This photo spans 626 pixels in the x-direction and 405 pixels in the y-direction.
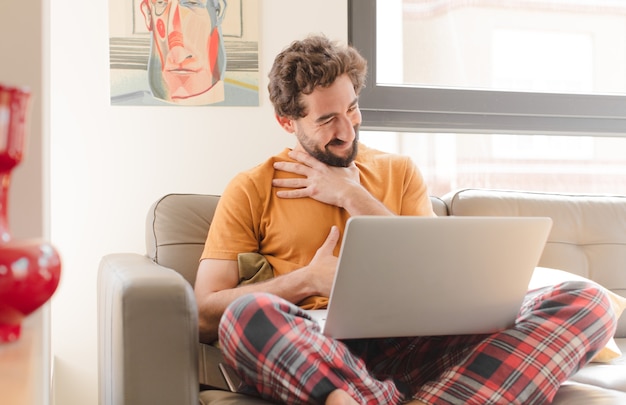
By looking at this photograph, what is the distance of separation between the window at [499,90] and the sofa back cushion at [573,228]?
46 centimetres

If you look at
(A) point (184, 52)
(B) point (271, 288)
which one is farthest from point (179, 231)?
(A) point (184, 52)

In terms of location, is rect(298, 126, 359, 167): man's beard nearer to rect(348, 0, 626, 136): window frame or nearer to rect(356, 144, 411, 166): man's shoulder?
rect(356, 144, 411, 166): man's shoulder

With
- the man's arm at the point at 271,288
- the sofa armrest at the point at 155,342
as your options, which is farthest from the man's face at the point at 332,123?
the sofa armrest at the point at 155,342

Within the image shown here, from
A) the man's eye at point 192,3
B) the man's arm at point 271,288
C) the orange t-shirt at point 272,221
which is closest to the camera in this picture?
the man's arm at point 271,288

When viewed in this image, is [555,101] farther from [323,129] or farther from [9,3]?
[9,3]

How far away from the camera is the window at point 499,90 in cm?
277

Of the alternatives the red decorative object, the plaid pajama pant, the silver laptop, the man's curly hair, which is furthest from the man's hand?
the red decorative object

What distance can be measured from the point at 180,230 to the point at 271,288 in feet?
1.20

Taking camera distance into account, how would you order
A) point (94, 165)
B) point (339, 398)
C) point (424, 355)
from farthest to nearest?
point (94, 165) < point (424, 355) < point (339, 398)

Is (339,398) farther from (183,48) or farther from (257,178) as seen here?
(183,48)

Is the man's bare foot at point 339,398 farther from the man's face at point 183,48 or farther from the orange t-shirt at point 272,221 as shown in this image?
the man's face at point 183,48

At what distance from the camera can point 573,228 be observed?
2.38m

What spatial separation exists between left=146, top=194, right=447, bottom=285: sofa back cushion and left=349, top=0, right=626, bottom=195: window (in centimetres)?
83

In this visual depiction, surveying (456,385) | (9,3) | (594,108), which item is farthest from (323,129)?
(594,108)
